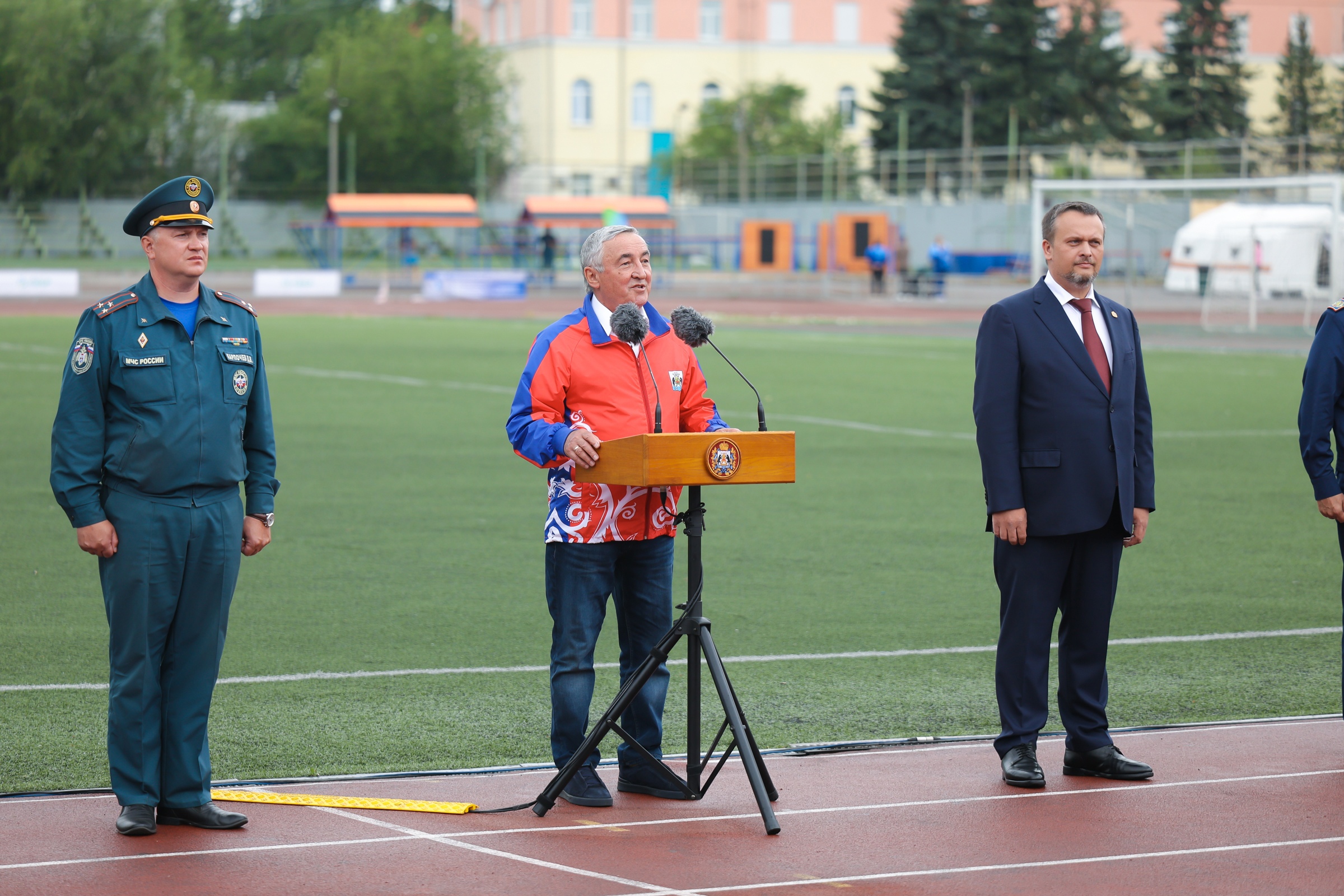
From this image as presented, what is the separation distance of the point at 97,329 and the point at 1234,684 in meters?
5.16

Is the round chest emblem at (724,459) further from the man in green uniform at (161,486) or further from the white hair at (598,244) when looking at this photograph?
the man in green uniform at (161,486)

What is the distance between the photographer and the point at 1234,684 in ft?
24.7

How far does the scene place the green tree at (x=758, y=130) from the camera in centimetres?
7569

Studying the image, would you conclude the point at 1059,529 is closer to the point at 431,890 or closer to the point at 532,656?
the point at 431,890

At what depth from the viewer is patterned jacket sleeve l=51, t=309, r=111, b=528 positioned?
16.7 feet

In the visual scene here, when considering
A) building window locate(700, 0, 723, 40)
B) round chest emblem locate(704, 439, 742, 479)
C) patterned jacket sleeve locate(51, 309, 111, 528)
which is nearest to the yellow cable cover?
patterned jacket sleeve locate(51, 309, 111, 528)

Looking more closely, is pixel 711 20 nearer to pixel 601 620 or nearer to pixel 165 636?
pixel 601 620

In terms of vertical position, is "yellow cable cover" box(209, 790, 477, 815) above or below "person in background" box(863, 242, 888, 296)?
below

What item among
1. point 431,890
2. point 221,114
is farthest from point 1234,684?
point 221,114

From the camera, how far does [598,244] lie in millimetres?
5461

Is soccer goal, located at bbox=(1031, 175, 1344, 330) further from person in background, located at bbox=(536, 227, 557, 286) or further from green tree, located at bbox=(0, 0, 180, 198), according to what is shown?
green tree, located at bbox=(0, 0, 180, 198)

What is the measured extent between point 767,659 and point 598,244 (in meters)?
3.16

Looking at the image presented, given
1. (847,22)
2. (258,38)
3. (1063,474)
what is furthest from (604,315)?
(258,38)

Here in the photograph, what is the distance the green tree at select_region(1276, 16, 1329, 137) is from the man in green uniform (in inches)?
3030
